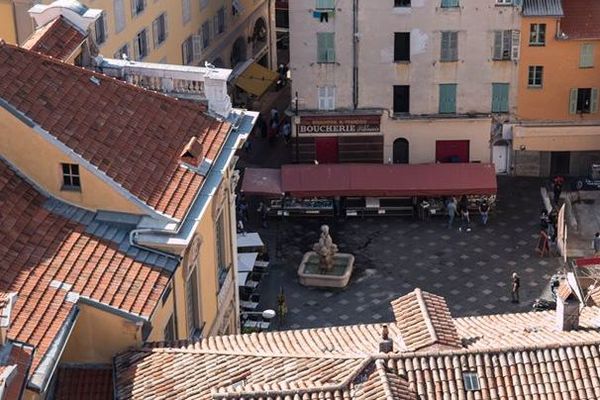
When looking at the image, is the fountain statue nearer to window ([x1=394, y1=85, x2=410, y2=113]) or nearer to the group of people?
the group of people

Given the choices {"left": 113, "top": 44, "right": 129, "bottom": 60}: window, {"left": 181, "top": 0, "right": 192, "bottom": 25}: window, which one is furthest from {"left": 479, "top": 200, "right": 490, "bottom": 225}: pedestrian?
{"left": 181, "top": 0, "right": 192, "bottom": 25}: window

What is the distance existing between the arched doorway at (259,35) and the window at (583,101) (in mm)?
32479

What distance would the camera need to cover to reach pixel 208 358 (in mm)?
46219

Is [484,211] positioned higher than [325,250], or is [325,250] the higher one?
[484,211]

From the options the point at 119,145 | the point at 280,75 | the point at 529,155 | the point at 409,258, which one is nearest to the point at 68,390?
the point at 119,145

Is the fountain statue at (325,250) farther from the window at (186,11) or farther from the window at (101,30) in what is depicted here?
the window at (186,11)

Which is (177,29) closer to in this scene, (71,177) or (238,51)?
(238,51)

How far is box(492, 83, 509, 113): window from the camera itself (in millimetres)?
93375

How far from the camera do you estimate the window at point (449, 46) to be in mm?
91812

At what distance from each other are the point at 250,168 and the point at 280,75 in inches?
763

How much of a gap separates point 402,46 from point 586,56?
12.5 m

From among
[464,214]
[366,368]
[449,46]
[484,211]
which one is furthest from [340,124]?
[366,368]

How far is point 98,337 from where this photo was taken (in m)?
47.8

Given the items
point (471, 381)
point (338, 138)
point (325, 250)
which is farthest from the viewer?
point (338, 138)
